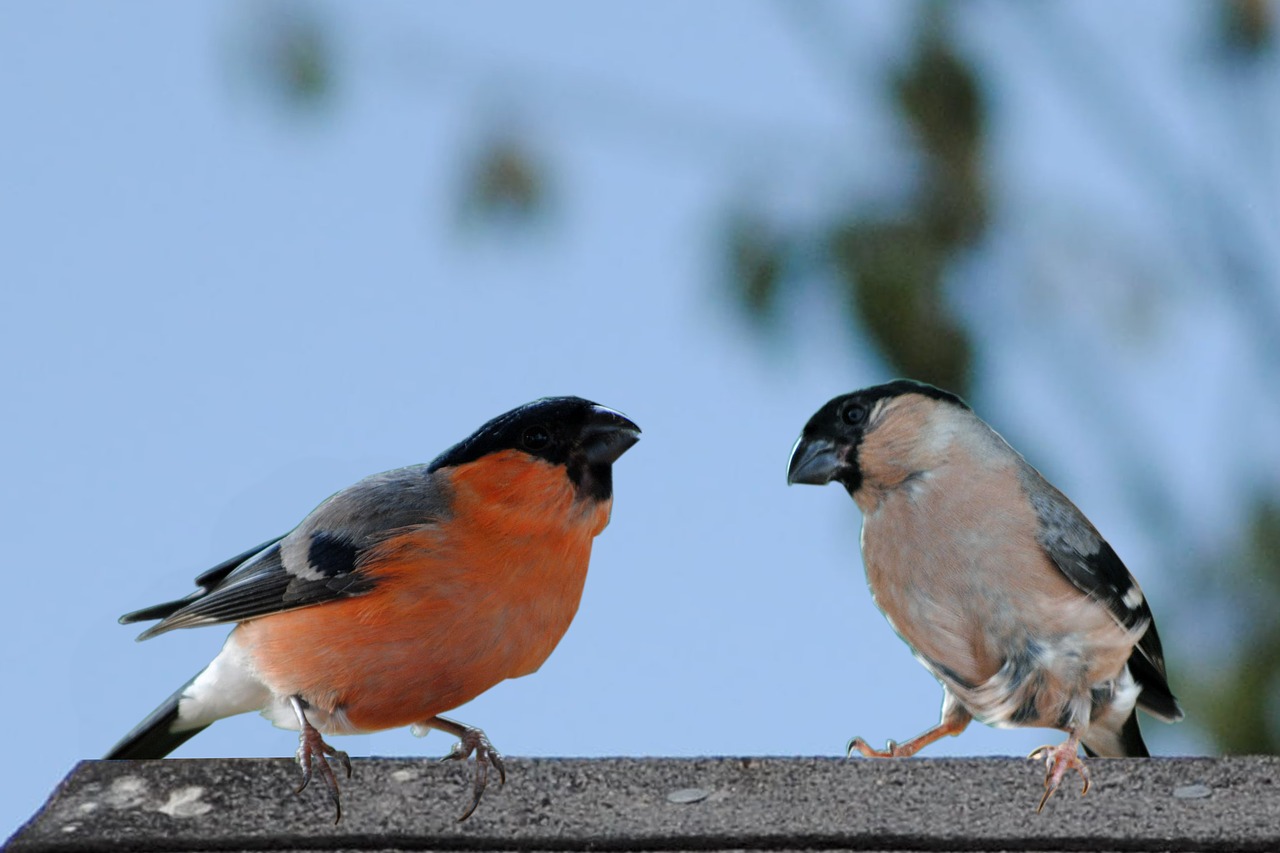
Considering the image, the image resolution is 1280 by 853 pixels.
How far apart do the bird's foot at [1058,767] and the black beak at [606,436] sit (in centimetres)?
64

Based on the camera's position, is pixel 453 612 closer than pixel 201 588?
Yes

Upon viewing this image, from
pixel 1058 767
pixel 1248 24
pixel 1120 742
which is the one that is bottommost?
pixel 1120 742

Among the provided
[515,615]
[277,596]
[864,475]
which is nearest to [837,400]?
[864,475]

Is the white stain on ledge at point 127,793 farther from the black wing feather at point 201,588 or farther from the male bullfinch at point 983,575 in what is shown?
the male bullfinch at point 983,575

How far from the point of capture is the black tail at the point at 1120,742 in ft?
8.13

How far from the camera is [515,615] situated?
205 centimetres

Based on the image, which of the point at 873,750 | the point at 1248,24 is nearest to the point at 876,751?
the point at 873,750

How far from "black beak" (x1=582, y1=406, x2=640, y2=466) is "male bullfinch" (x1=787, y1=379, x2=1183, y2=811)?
33cm

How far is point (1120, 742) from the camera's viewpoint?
2.51m

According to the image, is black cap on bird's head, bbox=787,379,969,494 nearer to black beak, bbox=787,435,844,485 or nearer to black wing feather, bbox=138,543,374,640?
black beak, bbox=787,435,844,485

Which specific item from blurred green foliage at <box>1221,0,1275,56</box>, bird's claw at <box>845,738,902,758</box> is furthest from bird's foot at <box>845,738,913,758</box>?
blurred green foliage at <box>1221,0,1275,56</box>

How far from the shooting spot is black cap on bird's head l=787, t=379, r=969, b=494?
7.73 feet

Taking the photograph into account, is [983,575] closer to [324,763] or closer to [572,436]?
[572,436]

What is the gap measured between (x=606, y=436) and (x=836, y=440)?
43 cm
